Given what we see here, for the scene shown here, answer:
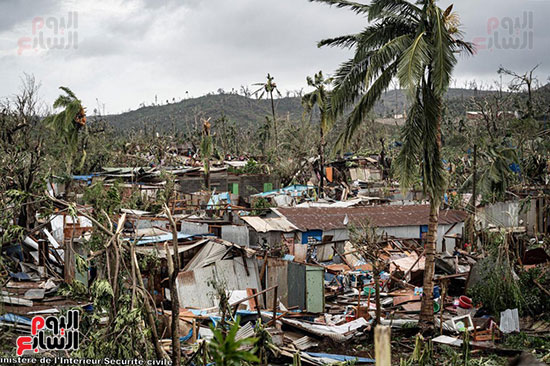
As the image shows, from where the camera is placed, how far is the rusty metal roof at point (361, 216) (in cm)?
1967

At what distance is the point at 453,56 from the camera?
1057 centimetres

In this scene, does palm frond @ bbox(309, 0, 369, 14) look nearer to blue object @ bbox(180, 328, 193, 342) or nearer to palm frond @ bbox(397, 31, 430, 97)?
palm frond @ bbox(397, 31, 430, 97)

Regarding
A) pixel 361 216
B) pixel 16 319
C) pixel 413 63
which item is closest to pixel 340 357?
pixel 413 63

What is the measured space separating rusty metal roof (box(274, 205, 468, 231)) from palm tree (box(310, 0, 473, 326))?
7804 mm

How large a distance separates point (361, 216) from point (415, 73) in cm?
1158

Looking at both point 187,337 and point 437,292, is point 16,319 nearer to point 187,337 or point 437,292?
point 187,337

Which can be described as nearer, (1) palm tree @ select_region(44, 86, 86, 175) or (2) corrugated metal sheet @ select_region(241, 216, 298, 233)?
(2) corrugated metal sheet @ select_region(241, 216, 298, 233)

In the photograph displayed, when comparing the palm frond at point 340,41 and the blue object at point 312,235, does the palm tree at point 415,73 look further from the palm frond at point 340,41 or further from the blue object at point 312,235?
the blue object at point 312,235

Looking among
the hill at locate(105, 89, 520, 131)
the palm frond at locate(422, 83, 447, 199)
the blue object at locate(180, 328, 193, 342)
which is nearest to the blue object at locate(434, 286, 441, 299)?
the palm frond at locate(422, 83, 447, 199)

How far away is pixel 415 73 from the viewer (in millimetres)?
9914

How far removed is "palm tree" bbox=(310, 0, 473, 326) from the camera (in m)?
10.3

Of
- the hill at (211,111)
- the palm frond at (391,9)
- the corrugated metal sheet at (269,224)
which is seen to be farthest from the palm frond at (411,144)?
the hill at (211,111)

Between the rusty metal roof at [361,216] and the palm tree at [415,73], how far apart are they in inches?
307

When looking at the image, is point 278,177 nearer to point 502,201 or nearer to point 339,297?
point 502,201
